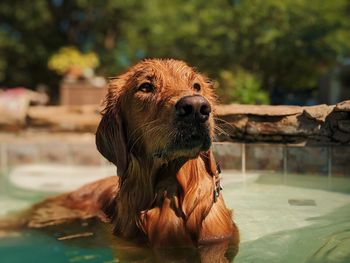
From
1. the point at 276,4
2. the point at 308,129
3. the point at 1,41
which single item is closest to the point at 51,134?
the point at 308,129

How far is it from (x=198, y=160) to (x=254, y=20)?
42.1ft

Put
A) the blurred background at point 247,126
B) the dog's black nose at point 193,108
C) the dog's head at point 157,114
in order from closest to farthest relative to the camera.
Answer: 1. the dog's black nose at point 193,108
2. the dog's head at point 157,114
3. the blurred background at point 247,126

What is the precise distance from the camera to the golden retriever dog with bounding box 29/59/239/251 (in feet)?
9.86

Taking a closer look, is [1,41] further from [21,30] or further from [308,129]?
[308,129]

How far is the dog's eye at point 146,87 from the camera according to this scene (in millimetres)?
3313

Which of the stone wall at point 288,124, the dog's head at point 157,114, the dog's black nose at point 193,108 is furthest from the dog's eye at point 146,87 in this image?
the stone wall at point 288,124

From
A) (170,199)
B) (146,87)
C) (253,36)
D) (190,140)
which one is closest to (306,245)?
Answer: (170,199)

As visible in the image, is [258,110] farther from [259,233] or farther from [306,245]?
[306,245]

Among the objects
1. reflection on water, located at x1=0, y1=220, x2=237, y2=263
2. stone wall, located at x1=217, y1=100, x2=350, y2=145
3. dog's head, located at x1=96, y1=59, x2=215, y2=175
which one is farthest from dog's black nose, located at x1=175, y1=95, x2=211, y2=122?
stone wall, located at x1=217, y1=100, x2=350, y2=145

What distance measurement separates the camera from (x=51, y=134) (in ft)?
33.9

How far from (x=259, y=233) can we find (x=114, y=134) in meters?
1.24

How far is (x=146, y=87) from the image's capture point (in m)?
3.33

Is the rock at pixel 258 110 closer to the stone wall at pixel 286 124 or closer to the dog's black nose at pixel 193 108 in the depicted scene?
the stone wall at pixel 286 124

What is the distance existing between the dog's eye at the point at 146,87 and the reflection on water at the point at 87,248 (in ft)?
3.37
